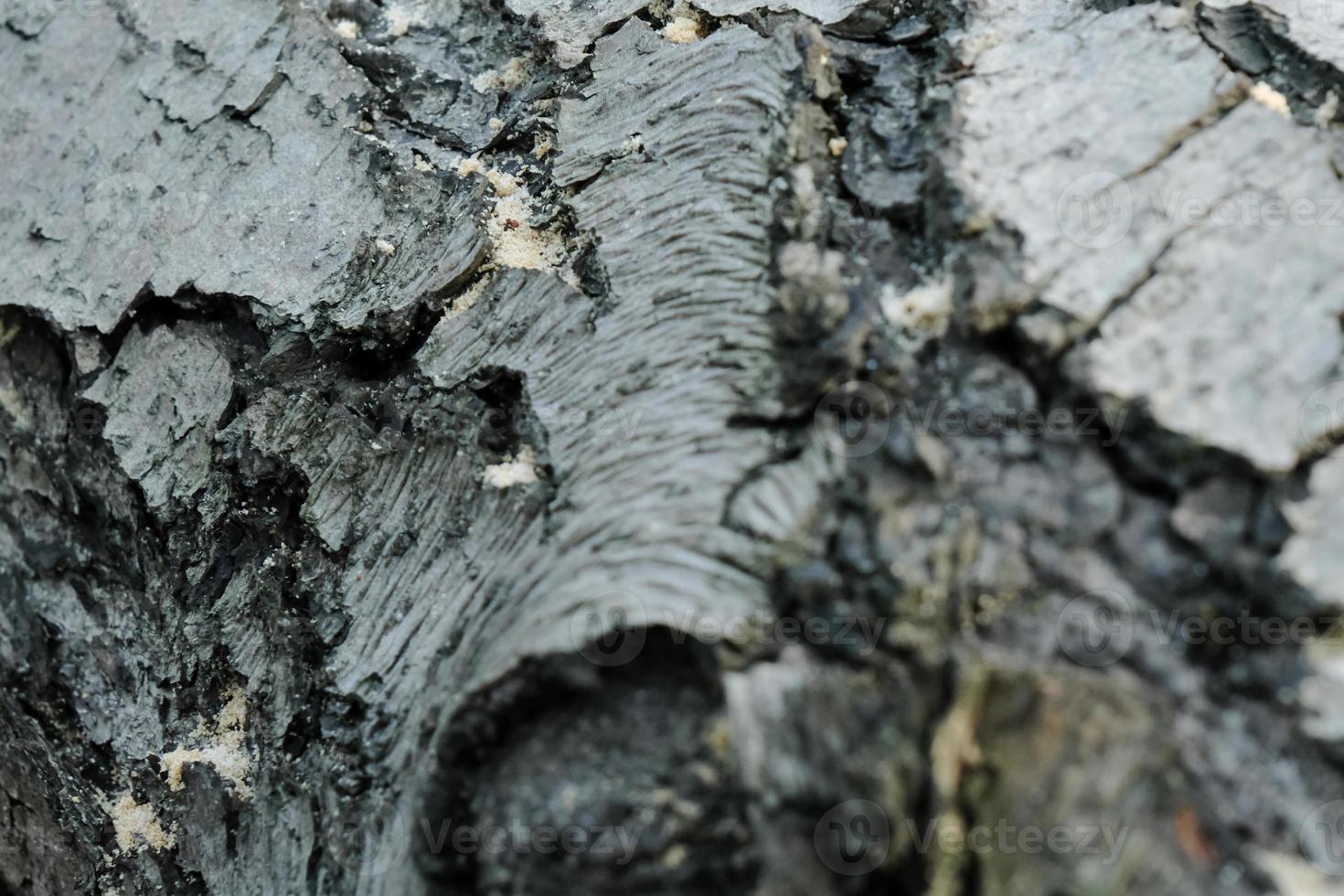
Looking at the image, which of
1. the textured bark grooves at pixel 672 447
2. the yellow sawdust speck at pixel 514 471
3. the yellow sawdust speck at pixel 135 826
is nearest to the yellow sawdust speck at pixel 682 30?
the textured bark grooves at pixel 672 447

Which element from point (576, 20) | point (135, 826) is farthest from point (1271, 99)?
point (135, 826)

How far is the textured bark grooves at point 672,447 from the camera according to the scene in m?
1.39

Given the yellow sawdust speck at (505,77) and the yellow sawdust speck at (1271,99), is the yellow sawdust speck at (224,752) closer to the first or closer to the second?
the yellow sawdust speck at (505,77)

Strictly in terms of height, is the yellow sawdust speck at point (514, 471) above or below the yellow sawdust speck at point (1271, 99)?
below

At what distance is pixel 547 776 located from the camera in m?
1.52

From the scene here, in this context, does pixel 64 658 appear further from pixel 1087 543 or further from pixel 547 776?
pixel 1087 543

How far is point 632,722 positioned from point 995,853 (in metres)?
0.50

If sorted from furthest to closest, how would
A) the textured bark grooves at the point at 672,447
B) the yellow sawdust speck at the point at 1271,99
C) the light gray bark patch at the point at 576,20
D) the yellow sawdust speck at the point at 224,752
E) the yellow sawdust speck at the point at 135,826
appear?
1. the light gray bark patch at the point at 576,20
2. the yellow sawdust speck at the point at 135,826
3. the yellow sawdust speck at the point at 224,752
4. the yellow sawdust speck at the point at 1271,99
5. the textured bark grooves at the point at 672,447

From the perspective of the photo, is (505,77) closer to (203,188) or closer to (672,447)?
(203,188)

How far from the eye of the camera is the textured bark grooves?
4.56 ft

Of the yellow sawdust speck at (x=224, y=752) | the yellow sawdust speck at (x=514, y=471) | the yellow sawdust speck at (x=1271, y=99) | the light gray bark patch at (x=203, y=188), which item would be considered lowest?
the yellow sawdust speck at (x=224, y=752)

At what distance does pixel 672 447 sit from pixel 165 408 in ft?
3.81

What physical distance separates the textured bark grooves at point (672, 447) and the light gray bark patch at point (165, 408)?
0.01m

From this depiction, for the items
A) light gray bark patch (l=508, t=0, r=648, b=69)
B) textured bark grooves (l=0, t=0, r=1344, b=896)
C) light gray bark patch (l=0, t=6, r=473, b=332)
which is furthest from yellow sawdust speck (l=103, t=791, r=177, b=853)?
light gray bark patch (l=508, t=0, r=648, b=69)
